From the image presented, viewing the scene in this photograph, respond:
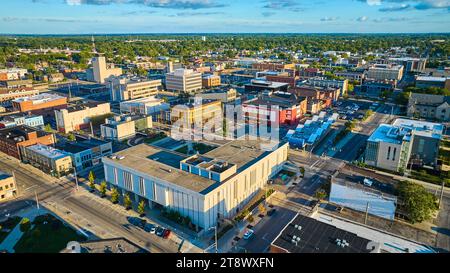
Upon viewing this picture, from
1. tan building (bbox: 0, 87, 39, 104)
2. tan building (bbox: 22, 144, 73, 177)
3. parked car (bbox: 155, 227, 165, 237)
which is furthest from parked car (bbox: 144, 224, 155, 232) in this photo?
tan building (bbox: 0, 87, 39, 104)

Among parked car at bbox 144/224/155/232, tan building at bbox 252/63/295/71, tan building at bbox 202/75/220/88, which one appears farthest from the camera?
tan building at bbox 252/63/295/71

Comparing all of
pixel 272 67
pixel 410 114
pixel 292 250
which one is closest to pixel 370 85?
pixel 410 114

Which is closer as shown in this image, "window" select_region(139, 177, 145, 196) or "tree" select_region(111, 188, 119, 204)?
"window" select_region(139, 177, 145, 196)

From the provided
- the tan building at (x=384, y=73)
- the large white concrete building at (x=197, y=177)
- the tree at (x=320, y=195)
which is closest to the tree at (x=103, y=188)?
the large white concrete building at (x=197, y=177)

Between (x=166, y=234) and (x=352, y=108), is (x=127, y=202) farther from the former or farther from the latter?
(x=352, y=108)

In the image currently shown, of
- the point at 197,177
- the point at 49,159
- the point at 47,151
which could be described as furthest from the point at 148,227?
the point at 47,151

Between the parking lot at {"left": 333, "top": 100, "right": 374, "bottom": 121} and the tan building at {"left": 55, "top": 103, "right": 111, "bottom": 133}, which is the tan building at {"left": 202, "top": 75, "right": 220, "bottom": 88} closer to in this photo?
the parking lot at {"left": 333, "top": 100, "right": 374, "bottom": 121}

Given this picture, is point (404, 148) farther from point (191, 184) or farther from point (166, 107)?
point (166, 107)
